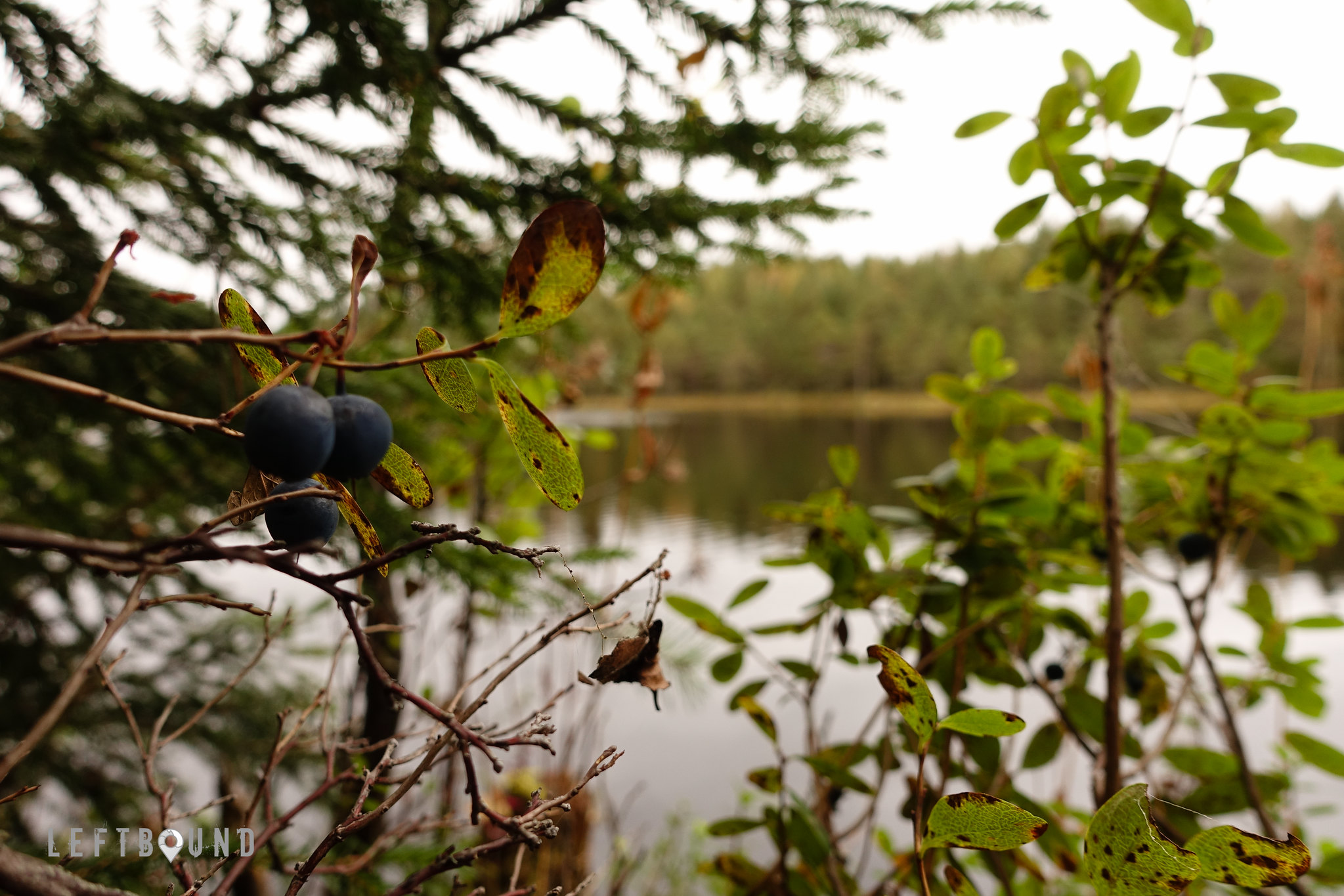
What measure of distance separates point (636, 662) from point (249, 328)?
0.80ft

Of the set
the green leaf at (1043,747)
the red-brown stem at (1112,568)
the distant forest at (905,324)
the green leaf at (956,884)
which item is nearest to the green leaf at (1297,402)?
the red-brown stem at (1112,568)

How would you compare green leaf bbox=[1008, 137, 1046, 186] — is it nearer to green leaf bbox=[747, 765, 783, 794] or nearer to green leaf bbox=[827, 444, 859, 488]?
green leaf bbox=[827, 444, 859, 488]

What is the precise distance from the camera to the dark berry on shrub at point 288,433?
26cm

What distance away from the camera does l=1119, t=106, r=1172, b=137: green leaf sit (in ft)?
2.49

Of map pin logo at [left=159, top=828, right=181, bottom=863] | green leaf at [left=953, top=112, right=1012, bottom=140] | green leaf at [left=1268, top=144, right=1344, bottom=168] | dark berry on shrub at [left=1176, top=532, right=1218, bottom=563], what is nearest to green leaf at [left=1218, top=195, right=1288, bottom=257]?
green leaf at [left=1268, top=144, right=1344, bottom=168]

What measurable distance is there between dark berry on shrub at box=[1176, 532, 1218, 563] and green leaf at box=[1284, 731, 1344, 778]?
1.08 ft

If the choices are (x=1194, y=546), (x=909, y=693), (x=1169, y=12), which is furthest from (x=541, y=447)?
(x=1194, y=546)

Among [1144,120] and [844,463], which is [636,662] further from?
[1144,120]

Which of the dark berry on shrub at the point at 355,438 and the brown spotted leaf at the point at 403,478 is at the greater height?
the dark berry on shrub at the point at 355,438

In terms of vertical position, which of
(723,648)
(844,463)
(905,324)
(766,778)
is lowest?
(723,648)

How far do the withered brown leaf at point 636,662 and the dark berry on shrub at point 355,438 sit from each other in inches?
5.7

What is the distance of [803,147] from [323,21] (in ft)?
2.25

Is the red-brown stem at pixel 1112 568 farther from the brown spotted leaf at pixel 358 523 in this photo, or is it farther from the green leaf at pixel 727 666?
the brown spotted leaf at pixel 358 523

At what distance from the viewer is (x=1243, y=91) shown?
691 mm
